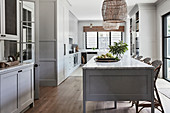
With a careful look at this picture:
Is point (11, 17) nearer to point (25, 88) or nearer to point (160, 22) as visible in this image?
point (25, 88)

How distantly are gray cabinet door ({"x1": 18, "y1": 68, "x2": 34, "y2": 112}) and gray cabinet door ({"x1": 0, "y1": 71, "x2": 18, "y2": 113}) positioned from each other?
5.5 inches

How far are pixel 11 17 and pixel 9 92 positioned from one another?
1318 mm

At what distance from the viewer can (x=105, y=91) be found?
2.55 m

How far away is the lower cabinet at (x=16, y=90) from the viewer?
2.48 metres

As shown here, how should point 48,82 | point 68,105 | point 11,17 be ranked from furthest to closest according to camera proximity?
point 48,82 → point 68,105 → point 11,17

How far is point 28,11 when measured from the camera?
4008mm

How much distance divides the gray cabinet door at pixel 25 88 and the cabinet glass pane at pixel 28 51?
2.15 feet

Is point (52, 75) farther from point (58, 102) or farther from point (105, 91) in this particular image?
point (105, 91)

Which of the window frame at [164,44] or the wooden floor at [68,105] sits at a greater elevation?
the window frame at [164,44]

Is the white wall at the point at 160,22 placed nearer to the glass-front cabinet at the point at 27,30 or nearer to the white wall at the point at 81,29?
the glass-front cabinet at the point at 27,30

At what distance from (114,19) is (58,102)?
2041mm

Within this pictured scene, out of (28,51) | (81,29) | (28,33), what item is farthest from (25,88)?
(81,29)

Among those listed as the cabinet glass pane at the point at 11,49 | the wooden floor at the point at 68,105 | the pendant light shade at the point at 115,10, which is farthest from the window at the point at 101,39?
the pendant light shade at the point at 115,10

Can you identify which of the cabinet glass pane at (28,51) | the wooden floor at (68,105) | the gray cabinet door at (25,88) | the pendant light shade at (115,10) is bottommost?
the wooden floor at (68,105)
